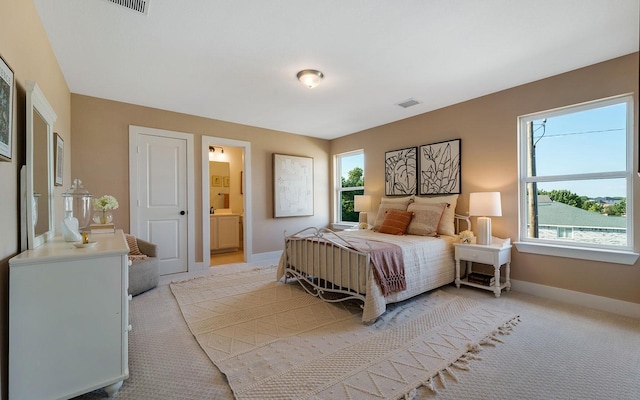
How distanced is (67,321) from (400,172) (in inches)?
162

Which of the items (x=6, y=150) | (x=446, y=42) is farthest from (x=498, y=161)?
(x=6, y=150)

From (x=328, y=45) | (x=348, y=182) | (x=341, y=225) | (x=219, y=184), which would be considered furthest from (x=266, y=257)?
(x=328, y=45)

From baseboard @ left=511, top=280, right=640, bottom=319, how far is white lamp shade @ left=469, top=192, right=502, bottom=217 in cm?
88

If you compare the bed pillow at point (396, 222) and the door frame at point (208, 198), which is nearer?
the bed pillow at point (396, 222)

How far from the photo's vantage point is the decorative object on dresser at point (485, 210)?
306 centimetres

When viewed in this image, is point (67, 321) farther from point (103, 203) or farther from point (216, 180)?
point (216, 180)

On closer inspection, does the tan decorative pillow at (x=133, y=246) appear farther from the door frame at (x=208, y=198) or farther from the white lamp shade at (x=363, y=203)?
the white lamp shade at (x=363, y=203)

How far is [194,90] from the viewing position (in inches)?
129

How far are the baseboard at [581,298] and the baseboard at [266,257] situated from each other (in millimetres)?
3496

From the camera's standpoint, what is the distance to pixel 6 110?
1.37 m

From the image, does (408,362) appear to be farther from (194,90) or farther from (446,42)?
(194,90)

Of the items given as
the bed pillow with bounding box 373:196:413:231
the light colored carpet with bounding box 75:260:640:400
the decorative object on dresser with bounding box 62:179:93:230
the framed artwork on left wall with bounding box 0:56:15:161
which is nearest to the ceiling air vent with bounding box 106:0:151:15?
the framed artwork on left wall with bounding box 0:56:15:161

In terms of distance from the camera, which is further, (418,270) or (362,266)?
(418,270)

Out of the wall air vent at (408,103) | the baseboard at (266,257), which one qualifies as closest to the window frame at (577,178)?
the wall air vent at (408,103)
